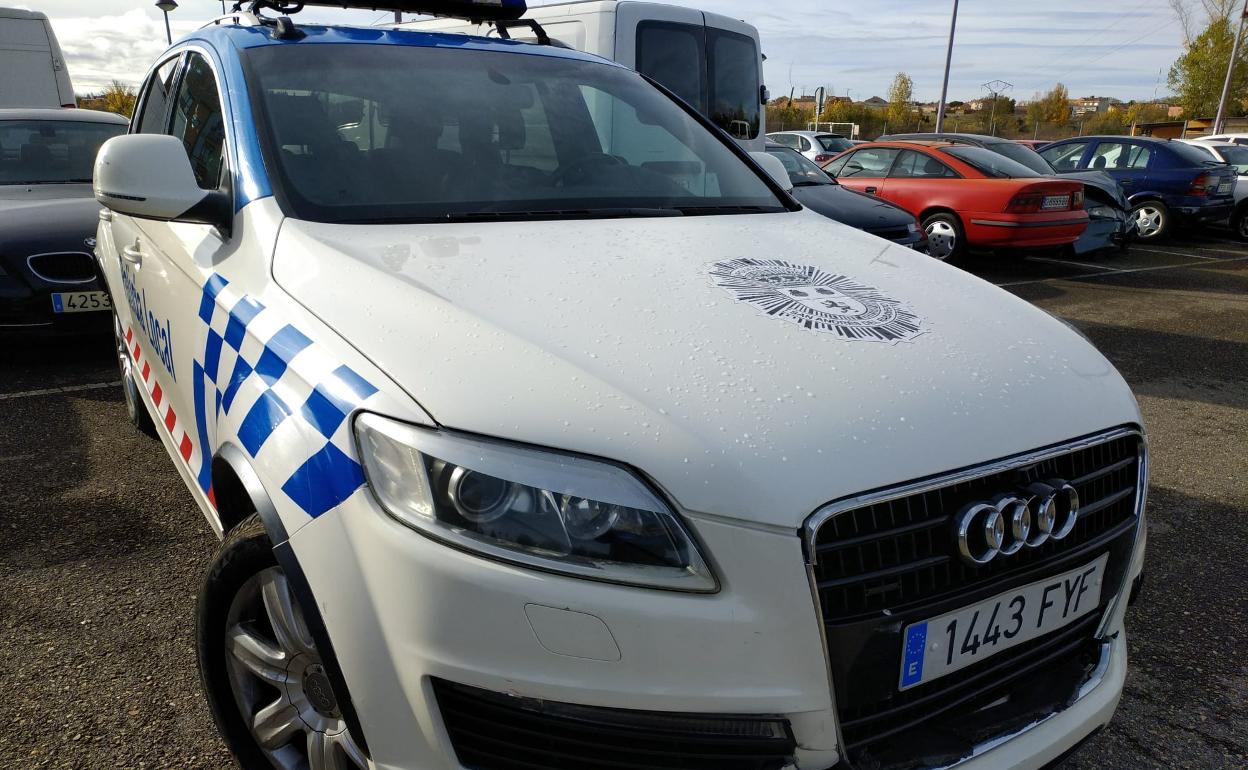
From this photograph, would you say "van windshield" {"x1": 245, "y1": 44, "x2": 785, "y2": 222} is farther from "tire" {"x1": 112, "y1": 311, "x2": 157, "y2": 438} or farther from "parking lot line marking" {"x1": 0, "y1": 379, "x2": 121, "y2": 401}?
"parking lot line marking" {"x1": 0, "y1": 379, "x2": 121, "y2": 401}

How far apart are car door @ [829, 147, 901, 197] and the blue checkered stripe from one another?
917 cm

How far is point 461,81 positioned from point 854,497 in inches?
70.7

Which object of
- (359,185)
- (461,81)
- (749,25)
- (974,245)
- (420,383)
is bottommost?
(974,245)

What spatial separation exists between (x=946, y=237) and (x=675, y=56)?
369 centimetres

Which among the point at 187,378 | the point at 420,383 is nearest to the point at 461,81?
the point at 187,378

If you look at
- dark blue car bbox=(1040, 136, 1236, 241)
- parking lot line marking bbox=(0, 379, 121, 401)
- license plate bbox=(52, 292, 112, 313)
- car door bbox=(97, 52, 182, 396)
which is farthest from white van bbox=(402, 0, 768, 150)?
dark blue car bbox=(1040, 136, 1236, 241)

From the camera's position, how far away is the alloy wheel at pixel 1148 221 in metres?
12.5

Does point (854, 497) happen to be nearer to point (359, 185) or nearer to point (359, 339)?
point (359, 339)

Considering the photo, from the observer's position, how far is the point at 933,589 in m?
1.41

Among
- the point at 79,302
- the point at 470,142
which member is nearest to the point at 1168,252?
the point at 470,142

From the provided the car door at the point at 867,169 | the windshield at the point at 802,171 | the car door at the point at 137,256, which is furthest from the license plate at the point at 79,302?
the car door at the point at 867,169

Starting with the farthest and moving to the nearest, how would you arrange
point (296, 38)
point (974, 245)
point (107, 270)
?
point (974, 245) → point (107, 270) → point (296, 38)

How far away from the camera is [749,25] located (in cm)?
821

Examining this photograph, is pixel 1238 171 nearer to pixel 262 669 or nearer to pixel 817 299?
pixel 817 299
